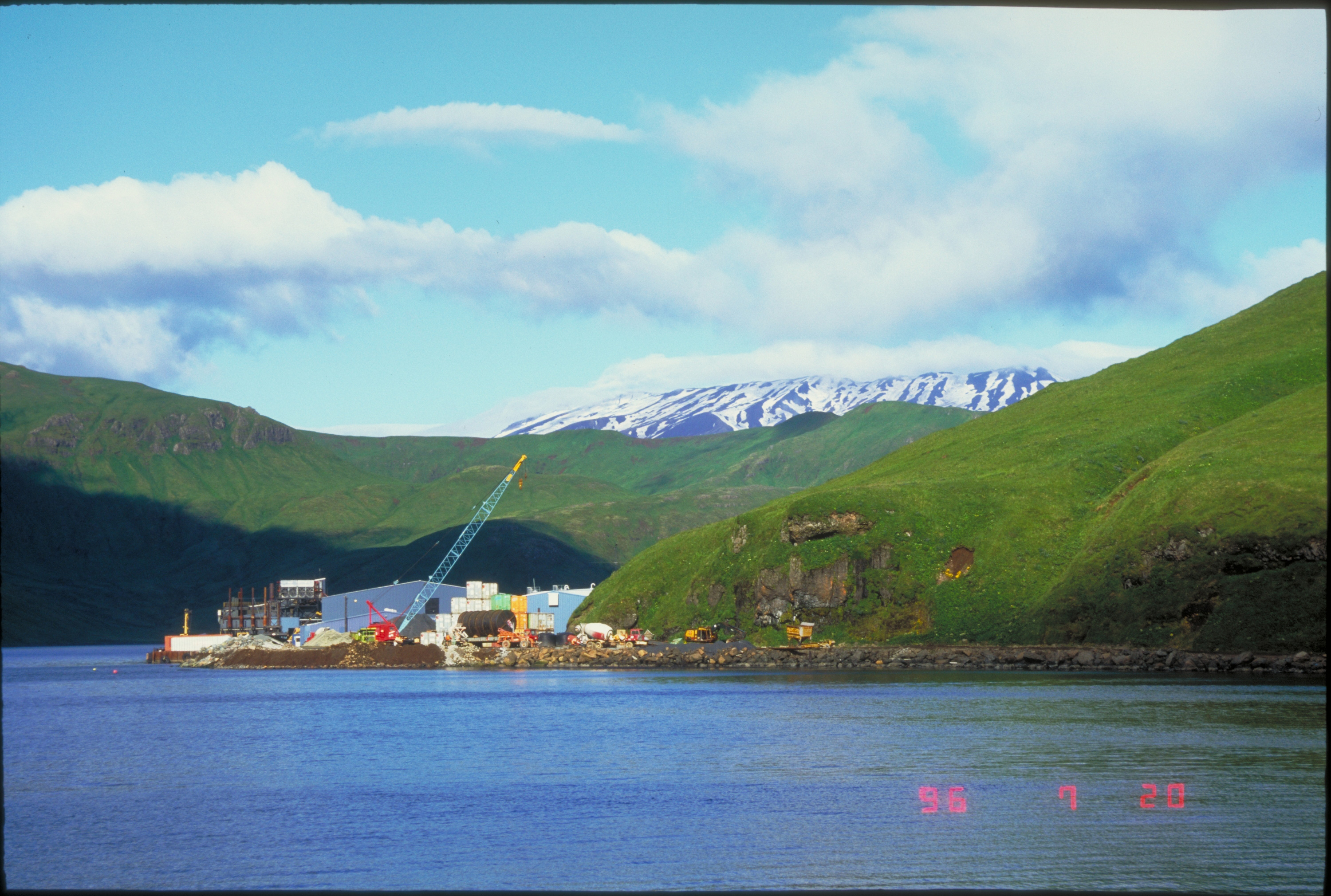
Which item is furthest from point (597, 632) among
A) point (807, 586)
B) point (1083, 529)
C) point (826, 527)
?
point (1083, 529)

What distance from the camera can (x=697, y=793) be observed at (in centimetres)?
4381

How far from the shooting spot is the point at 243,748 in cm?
6425

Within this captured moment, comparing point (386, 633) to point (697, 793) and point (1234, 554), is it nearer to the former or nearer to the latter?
point (1234, 554)

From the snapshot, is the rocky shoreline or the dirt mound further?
the dirt mound

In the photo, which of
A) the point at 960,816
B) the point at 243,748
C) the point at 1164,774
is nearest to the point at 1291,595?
the point at 1164,774

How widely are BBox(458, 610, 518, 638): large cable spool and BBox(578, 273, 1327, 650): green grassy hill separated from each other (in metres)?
11.7

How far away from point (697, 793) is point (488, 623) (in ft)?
453

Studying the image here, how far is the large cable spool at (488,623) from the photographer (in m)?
177

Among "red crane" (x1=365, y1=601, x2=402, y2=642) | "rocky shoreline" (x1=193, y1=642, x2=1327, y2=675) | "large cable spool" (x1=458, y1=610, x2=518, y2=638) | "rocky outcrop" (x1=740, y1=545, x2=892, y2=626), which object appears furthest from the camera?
"red crane" (x1=365, y1=601, x2=402, y2=642)

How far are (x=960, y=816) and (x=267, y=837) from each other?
71.2 feet

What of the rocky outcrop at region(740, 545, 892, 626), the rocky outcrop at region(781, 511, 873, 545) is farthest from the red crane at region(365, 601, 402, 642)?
the rocky outcrop at region(781, 511, 873, 545)

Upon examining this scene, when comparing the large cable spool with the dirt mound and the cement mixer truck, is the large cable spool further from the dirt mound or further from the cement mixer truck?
the dirt mound

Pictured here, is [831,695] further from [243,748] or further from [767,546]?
[767,546]

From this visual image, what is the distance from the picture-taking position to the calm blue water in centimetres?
3012
